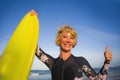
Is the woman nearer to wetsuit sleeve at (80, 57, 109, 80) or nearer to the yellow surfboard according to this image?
wetsuit sleeve at (80, 57, 109, 80)

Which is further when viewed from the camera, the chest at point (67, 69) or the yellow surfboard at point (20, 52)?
the chest at point (67, 69)

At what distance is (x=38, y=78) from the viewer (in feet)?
6.79

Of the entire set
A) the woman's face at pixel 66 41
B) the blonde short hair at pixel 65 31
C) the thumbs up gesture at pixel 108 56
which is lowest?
the thumbs up gesture at pixel 108 56

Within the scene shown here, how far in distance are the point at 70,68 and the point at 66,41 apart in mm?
213

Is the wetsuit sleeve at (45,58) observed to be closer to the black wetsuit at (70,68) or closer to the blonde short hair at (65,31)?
the black wetsuit at (70,68)

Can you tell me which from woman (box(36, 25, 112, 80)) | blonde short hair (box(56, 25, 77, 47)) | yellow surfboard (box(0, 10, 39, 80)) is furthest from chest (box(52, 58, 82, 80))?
yellow surfboard (box(0, 10, 39, 80))

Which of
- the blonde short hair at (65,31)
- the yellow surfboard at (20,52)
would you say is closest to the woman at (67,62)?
the blonde short hair at (65,31)

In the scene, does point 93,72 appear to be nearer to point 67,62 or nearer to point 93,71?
point 93,71

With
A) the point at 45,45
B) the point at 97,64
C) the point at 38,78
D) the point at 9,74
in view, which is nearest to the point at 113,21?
the point at 97,64

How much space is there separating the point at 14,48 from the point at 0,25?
1.27ft

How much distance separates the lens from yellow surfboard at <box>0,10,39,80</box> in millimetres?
1777

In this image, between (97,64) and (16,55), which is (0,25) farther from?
(97,64)

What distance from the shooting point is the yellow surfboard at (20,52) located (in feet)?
5.83

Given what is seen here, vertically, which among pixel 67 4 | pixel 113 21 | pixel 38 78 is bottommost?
pixel 38 78
